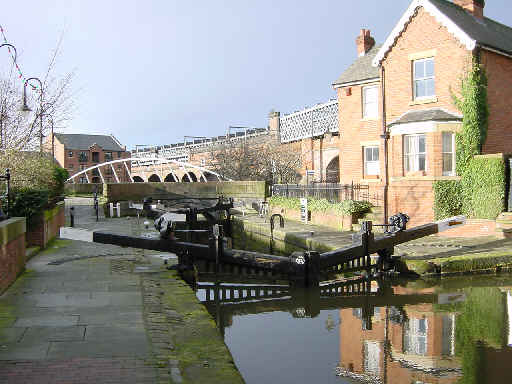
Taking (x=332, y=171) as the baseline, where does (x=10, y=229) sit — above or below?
below

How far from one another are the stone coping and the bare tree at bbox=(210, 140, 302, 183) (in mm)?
32721

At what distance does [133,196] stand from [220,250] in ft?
72.7

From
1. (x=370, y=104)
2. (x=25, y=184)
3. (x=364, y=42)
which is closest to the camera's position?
(x=25, y=184)

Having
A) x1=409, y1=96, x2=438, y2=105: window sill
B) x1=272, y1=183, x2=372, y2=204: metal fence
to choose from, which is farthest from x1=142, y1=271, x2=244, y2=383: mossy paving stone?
x1=272, y1=183, x2=372, y2=204: metal fence

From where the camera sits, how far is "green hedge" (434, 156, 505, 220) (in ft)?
58.1

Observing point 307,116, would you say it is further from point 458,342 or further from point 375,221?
point 458,342

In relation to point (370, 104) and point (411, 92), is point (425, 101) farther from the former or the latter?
point (370, 104)

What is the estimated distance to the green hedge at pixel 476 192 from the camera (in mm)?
17703

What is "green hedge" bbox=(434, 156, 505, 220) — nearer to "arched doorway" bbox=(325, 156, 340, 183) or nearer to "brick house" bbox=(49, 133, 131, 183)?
"arched doorway" bbox=(325, 156, 340, 183)

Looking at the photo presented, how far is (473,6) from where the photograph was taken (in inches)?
886

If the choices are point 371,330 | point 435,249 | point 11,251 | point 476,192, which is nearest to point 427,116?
point 476,192

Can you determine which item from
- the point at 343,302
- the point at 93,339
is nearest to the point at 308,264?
the point at 343,302

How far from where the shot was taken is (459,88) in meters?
19.6

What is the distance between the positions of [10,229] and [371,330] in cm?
646
